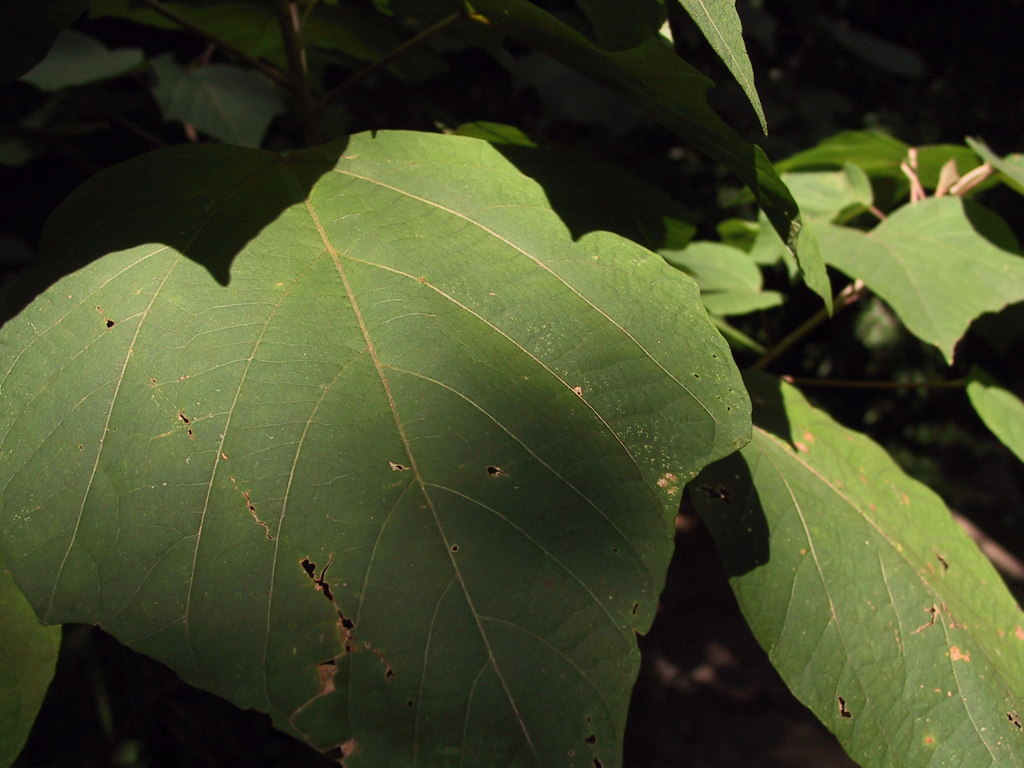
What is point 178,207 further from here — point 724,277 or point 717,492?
point 724,277

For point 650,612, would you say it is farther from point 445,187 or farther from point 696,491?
point 445,187

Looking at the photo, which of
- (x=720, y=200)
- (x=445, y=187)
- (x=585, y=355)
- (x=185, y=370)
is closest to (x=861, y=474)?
(x=585, y=355)

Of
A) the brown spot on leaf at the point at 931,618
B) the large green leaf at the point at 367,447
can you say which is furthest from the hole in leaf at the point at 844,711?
the large green leaf at the point at 367,447

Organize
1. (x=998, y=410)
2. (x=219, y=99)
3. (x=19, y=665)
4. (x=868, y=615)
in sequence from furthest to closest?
(x=219, y=99) → (x=998, y=410) → (x=868, y=615) → (x=19, y=665)

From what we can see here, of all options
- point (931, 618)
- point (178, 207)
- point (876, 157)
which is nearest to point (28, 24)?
point (178, 207)

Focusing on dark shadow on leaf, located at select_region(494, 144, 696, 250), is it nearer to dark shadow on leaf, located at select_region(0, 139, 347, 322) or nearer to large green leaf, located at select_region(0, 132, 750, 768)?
large green leaf, located at select_region(0, 132, 750, 768)

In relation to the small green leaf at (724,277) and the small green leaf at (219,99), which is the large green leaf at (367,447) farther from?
the small green leaf at (219,99)
